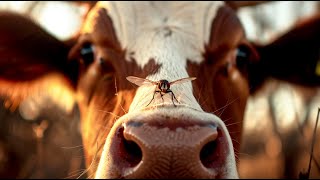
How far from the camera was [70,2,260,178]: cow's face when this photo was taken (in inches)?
123

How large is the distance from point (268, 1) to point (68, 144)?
28.1 ft

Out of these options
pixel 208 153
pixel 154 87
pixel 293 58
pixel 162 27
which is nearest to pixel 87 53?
pixel 162 27

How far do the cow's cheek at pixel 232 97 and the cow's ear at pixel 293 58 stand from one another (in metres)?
0.51

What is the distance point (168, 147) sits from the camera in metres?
3.09

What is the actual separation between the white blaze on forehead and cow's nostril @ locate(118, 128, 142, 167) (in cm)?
94

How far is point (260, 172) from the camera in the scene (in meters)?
20.0

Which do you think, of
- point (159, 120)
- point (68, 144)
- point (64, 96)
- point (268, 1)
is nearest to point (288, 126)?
point (68, 144)

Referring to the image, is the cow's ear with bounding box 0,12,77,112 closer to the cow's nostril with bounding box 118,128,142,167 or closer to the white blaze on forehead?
the white blaze on forehead

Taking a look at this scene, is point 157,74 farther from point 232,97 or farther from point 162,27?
point 232,97

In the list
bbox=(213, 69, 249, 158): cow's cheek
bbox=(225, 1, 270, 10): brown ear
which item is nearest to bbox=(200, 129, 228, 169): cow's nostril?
bbox=(213, 69, 249, 158): cow's cheek

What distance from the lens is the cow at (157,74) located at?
314 cm

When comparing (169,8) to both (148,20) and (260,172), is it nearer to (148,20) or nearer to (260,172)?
(148,20)

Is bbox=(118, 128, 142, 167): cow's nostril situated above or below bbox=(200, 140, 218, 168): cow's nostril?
above

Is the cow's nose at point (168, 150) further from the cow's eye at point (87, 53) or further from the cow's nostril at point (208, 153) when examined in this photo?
the cow's eye at point (87, 53)
